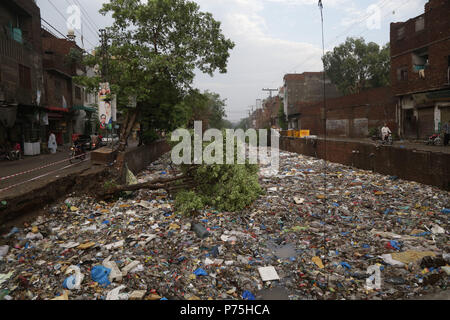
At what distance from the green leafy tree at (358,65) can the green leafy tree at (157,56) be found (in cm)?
2524

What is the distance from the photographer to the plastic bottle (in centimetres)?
515

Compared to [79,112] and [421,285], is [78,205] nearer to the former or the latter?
[421,285]

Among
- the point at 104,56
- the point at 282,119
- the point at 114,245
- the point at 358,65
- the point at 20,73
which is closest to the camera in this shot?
the point at 114,245

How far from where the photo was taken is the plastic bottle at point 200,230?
5.15m

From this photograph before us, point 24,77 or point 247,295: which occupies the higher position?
point 24,77

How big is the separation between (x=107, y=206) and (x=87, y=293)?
3529 mm

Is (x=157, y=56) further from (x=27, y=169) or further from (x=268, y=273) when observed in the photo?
(x=268, y=273)

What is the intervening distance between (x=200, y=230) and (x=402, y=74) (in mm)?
19524

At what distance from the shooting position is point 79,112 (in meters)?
24.5

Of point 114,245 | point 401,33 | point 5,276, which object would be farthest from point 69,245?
point 401,33

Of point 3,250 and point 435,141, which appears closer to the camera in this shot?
point 3,250

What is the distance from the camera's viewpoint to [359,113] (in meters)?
24.0

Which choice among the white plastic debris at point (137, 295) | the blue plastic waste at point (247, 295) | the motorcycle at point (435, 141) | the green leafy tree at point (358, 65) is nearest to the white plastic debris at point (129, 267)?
the white plastic debris at point (137, 295)
